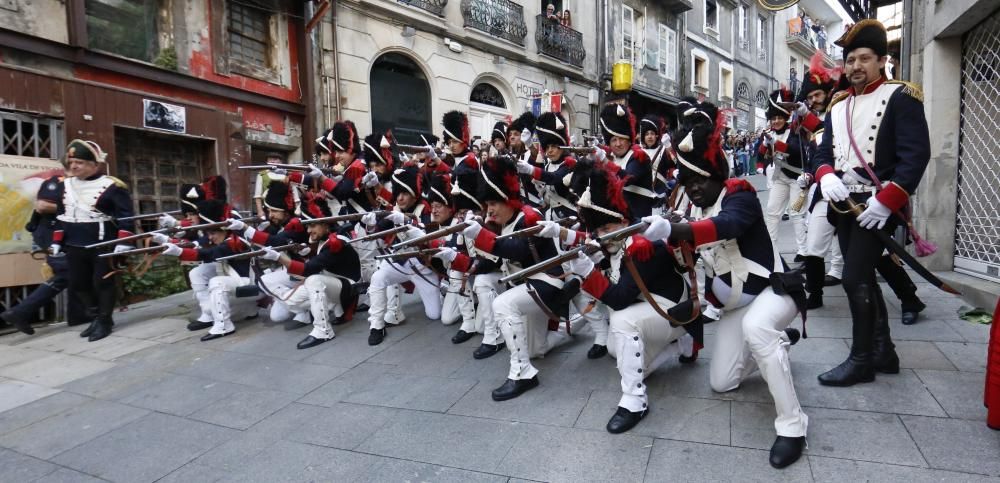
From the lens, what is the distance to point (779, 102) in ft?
19.0

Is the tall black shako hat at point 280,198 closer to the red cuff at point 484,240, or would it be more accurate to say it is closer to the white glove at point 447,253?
the white glove at point 447,253

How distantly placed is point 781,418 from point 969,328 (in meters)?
2.54

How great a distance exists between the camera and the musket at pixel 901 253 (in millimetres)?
2852

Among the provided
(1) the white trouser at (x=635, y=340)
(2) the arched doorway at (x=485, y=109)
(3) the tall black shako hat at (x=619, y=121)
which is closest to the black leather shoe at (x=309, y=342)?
(1) the white trouser at (x=635, y=340)

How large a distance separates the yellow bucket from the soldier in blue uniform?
1475 cm

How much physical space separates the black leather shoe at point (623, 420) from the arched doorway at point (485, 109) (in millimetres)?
11166

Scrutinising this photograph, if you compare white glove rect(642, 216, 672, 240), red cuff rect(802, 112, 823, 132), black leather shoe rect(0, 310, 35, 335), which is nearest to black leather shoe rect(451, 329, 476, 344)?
white glove rect(642, 216, 672, 240)

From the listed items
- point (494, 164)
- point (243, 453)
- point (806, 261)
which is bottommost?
point (243, 453)

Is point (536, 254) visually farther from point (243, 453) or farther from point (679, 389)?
point (243, 453)

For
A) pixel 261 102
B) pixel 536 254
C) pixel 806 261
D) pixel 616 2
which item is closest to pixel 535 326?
pixel 536 254

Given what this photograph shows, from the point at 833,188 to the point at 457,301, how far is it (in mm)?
3475

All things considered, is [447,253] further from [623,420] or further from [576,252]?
[623,420]

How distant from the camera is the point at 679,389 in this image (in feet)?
10.8

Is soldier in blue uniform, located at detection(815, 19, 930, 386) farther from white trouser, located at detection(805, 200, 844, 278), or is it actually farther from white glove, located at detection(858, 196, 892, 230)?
white trouser, located at detection(805, 200, 844, 278)
